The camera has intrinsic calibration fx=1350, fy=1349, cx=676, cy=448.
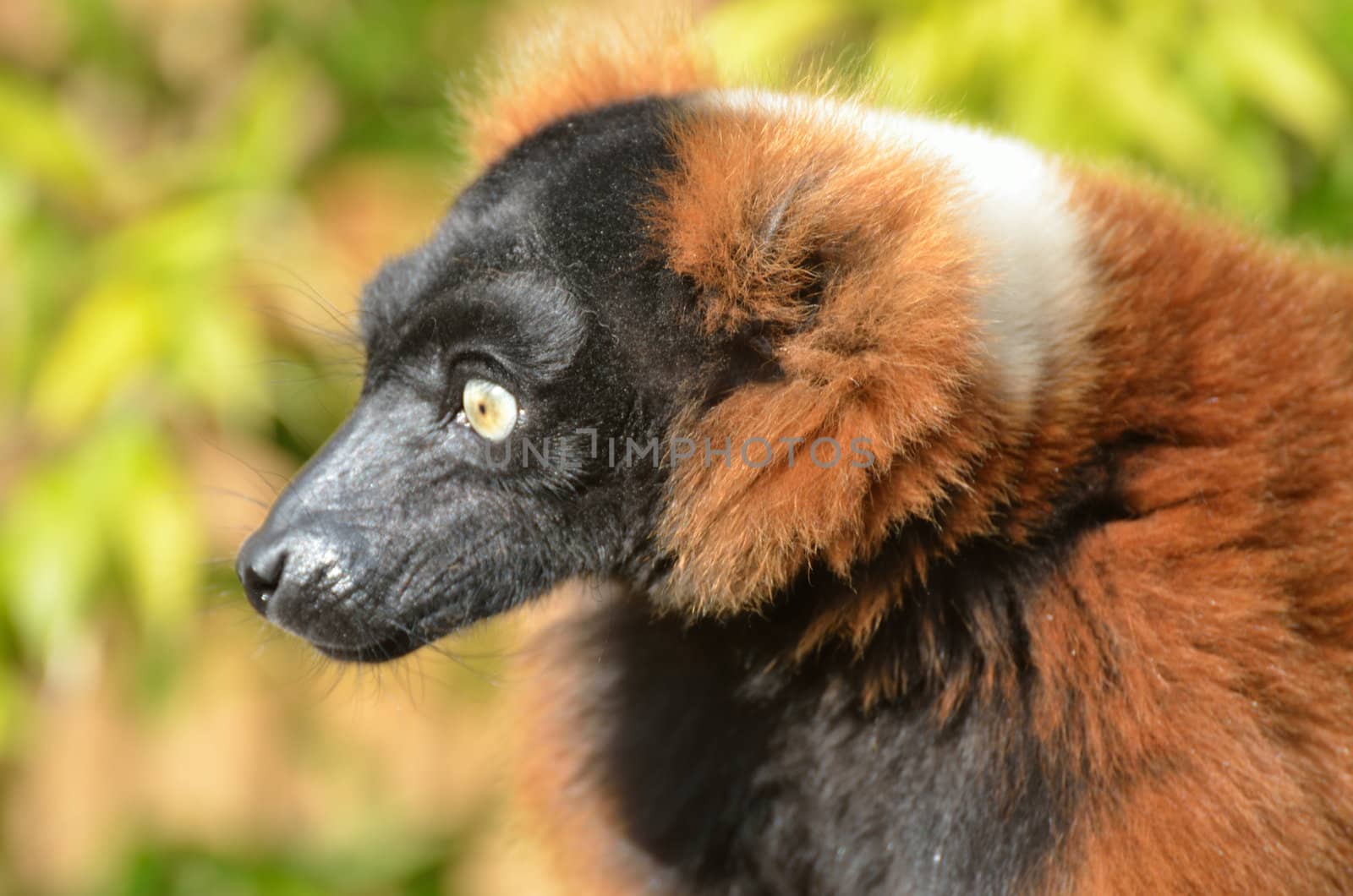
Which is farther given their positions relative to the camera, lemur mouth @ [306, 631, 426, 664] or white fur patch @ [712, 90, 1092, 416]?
lemur mouth @ [306, 631, 426, 664]

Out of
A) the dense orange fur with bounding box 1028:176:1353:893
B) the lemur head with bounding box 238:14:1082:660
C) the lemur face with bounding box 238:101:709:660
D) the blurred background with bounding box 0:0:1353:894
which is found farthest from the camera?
the blurred background with bounding box 0:0:1353:894

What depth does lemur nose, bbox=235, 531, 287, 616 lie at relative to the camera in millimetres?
1951

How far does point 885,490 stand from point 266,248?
2137 millimetres

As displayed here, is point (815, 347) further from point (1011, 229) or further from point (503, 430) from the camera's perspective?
point (503, 430)

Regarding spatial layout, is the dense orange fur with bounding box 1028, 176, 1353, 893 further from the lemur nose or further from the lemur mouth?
the lemur nose

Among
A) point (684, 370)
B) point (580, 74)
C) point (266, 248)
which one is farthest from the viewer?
point (266, 248)

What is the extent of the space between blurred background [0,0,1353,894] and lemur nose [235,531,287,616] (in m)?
0.30

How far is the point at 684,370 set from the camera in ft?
6.21

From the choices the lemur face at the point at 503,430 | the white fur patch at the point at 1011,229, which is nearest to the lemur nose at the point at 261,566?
the lemur face at the point at 503,430

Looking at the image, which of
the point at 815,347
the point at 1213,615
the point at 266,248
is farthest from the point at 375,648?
the point at 266,248

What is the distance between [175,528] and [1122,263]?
223 cm

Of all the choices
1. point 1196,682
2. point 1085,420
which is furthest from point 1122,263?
point 1196,682

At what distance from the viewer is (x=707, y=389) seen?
6.16 feet

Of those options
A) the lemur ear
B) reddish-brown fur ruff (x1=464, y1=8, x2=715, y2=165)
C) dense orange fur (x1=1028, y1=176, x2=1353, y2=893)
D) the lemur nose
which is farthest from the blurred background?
dense orange fur (x1=1028, y1=176, x2=1353, y2=893)
